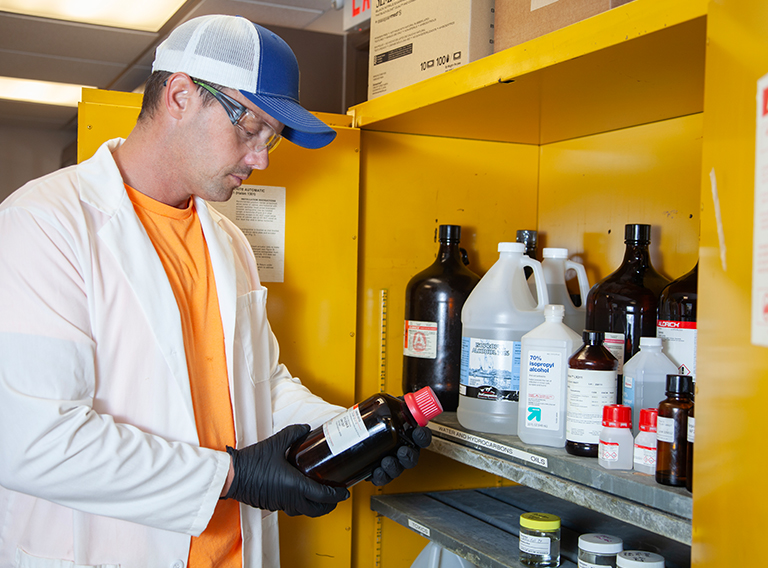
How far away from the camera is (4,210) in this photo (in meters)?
1.14

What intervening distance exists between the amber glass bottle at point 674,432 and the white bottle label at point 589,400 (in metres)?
0.14

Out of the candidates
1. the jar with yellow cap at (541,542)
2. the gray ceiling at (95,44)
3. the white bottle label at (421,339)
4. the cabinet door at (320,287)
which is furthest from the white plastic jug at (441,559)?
the gray ceiling at (95,44)

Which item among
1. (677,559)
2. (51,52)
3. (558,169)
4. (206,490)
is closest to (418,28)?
(558,169)

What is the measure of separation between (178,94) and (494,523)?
1.22 meters

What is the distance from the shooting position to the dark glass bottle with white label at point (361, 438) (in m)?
1.21

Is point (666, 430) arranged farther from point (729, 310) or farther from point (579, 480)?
point (729, 310)

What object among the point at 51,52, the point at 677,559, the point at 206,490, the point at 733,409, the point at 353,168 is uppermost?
the point at 51,52

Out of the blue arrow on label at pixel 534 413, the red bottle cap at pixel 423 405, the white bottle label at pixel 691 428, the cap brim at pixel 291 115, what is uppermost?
the cap brim at pixel 291 115

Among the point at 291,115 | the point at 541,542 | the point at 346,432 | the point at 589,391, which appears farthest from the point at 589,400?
the point at 291,115

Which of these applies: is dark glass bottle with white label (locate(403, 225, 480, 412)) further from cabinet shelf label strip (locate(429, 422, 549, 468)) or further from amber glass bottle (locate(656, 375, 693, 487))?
amber glass bottle (locate(656, 375, 693, 487))

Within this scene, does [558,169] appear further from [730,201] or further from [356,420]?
[730,201]

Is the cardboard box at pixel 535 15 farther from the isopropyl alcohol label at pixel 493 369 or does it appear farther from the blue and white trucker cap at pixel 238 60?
the isopropyl alcohol label at pixel 493 369

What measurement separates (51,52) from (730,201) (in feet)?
13.6

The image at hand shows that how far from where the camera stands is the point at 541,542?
1304 mm
